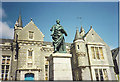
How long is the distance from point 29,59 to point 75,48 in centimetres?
757

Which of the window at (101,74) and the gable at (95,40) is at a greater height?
the gable at (95,40)

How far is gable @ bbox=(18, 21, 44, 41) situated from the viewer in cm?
1702

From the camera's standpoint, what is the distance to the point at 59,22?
26.4 feet

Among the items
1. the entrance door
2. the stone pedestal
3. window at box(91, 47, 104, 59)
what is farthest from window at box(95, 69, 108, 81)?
the stone pedestal

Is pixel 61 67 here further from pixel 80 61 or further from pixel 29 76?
pixel 80 61

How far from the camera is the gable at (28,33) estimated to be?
670 inches

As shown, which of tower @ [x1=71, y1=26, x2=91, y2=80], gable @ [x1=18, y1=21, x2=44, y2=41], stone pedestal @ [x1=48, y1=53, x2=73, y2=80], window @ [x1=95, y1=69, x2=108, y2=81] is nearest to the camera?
stone pedestal @ [x1=48, y1=53, x2=73, y2=80]

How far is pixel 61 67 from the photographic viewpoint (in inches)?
260

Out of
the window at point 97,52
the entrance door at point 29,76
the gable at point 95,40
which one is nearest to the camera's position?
the entrance door at point 29,76

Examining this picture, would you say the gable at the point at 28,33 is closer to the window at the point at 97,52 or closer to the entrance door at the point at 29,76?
the entrance door at the point at 29,76

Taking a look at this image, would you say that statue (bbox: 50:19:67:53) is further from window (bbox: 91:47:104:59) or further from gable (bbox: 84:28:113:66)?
gable (bbox: 84:28:113:66)

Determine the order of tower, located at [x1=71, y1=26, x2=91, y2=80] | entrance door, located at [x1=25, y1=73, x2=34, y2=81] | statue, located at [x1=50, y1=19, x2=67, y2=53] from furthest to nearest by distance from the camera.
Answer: tower, located at [x1=71, y1=26, x2=91, y2=80], entrance door, located at [x1=25, y1=73, x2=34, y2=81], statue, located at [x1=50, y1=19, x2=67, y2=53]

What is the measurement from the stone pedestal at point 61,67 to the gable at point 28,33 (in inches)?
441

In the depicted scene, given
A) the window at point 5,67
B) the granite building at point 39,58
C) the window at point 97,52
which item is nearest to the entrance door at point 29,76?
the granite building at point 39,58
